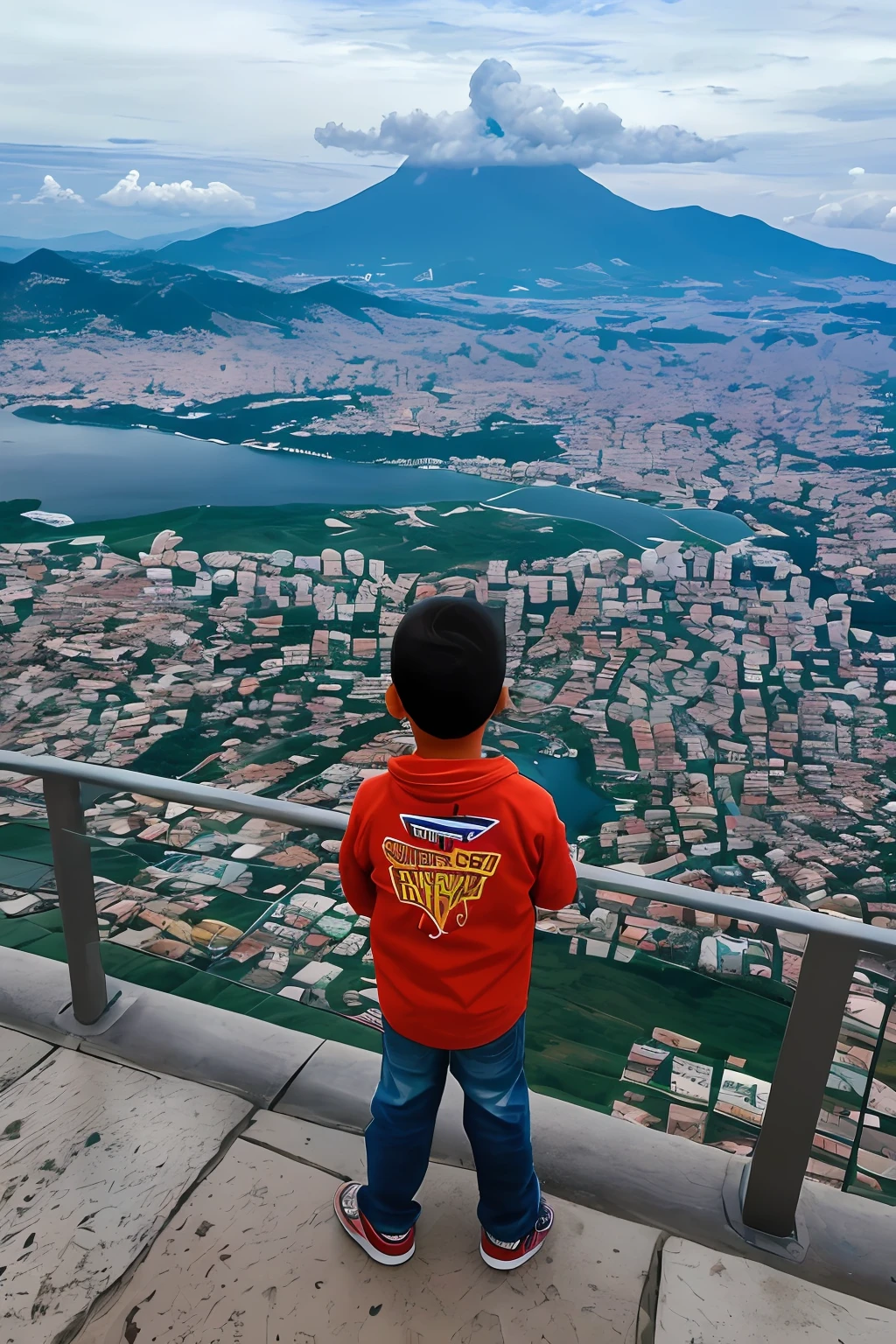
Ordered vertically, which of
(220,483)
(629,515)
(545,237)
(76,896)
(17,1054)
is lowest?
(629,515)

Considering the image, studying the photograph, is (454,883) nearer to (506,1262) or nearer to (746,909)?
(746,909)

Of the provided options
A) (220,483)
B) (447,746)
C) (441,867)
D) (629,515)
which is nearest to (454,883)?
(441,867)

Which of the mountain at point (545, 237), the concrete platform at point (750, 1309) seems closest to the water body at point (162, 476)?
the mountain at point (545, 237)

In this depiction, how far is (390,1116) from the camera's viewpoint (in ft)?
2.68

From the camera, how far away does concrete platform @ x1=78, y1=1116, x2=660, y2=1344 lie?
0.79 metres

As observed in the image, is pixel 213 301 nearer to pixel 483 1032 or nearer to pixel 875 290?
pixel 875 290

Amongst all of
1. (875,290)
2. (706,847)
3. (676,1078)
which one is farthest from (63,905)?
(875,290)

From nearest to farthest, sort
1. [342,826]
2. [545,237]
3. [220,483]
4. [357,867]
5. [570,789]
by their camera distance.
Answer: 1. [357,867]
2. [342,826]
3. [570,789]
4. [220,483]
5. [545,237]

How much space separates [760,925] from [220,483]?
1690 cm

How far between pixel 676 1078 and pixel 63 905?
914 millimetres

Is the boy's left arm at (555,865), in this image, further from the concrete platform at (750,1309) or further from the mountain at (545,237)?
the mountain at (545,237)

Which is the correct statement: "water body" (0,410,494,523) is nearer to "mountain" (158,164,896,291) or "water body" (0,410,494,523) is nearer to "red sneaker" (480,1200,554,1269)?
"mountain" (158,164,896,291)

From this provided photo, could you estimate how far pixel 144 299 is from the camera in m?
17.0

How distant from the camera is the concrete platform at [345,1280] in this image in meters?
0.79
